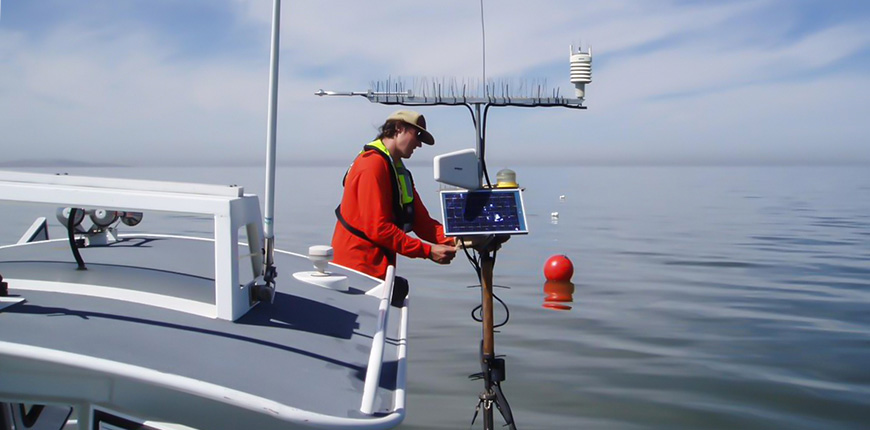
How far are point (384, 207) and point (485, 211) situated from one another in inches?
33.0

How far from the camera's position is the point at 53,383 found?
2.27 metres

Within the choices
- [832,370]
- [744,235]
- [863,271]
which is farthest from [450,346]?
[744,235]

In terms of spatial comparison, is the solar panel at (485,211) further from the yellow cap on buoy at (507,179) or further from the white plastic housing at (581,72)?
the white plastic housing at (581,72)

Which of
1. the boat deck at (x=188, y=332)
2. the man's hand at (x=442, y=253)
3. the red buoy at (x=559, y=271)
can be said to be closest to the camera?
the boat deck at (x=188, y=332)

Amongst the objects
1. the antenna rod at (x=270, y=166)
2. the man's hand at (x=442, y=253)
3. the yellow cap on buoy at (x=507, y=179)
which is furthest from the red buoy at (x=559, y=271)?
→ the antenna rod at (x=270, y=166)

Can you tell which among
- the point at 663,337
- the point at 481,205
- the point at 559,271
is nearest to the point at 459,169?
the point at 481,205

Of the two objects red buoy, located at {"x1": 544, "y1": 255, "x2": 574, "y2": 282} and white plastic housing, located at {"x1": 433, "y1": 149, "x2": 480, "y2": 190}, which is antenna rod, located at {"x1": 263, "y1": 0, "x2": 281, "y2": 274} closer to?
white plastic housing, located at {"x1": 433, "y1": 149, "x2": 480, "y2": 190}

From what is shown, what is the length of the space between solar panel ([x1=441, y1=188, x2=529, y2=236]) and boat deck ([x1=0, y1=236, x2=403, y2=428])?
701mm

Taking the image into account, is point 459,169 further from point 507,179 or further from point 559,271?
point 559,271

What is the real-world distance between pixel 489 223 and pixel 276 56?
52.2 inches

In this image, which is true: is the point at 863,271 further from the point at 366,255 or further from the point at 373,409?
the point at 373,409

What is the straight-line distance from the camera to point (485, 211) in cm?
389

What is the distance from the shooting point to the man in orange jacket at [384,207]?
4.48 metres

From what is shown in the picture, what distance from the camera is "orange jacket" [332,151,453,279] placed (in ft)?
14.7
